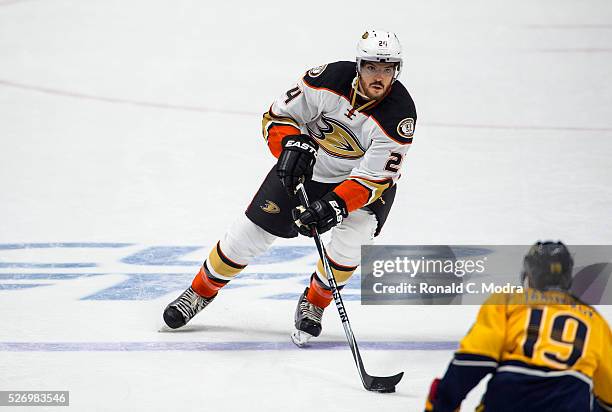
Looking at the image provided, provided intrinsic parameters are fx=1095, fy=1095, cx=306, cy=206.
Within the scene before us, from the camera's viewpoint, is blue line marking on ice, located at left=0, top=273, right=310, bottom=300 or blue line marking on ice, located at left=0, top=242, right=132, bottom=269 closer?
blue line marking on ice, located at left=0, top=273, right=310, bottom=300

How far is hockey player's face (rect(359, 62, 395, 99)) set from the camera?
3.90m

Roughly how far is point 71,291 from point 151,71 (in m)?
3.74

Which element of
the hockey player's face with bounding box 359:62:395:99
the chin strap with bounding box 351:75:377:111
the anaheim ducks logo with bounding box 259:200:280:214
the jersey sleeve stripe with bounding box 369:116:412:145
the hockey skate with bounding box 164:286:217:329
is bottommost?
the hockey skate with bounding box 164:286:217:329

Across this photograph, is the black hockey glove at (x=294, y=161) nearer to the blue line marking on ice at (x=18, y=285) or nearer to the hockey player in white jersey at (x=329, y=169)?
the hockey player in white jersey at (x=329, y=169)

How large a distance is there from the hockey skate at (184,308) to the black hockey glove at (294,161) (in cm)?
59

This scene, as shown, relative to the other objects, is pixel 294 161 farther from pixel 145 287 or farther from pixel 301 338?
pixel 145 287

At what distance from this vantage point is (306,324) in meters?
4.10

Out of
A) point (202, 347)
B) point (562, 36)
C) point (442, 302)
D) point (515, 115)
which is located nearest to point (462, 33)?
point (562, 36)

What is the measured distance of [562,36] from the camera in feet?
30.0

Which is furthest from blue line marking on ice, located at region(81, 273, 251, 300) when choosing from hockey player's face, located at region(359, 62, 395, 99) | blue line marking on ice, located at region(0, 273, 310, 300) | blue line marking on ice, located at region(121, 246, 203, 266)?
hockey player's face, located at region(359, 62, 395, 99)

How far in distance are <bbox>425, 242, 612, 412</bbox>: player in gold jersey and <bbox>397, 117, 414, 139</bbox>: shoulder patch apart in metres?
1.48

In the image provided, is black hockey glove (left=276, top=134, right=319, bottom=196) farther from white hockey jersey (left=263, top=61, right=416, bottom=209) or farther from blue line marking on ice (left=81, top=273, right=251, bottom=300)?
blue line marking on ice (left=81, top=273, right=251, bottom=300)

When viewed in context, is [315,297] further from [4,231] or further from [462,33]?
[462,33]

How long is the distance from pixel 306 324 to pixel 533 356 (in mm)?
1753
